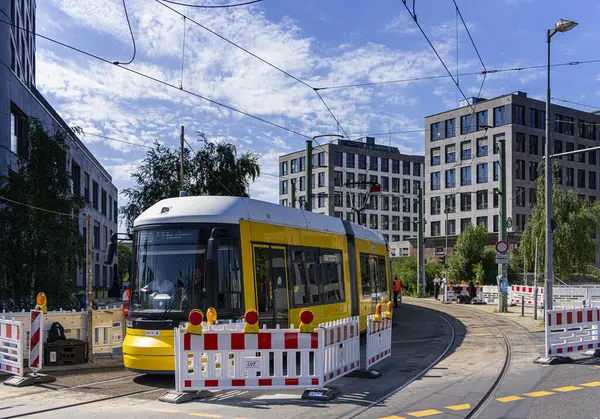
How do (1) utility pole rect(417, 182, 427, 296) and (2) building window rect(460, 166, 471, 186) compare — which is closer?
(1) utility pole rect(417, 182, 427, 296)

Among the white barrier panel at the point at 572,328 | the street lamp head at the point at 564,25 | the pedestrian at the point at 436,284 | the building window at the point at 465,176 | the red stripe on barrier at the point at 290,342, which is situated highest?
the building window at the point at 465,176

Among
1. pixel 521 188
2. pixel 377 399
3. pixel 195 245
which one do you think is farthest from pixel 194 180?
pixel 521 188

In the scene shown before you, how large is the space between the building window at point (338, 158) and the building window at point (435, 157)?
63.7 ft

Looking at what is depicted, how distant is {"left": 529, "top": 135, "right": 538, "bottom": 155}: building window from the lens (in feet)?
210

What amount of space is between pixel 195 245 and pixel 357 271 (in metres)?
7.38

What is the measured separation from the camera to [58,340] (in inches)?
495

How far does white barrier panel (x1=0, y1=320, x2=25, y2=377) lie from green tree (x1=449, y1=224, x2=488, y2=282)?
42.8 meters

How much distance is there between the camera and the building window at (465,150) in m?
66.9

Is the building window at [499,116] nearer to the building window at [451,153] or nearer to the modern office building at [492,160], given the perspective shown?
the modern office building at [492,160]

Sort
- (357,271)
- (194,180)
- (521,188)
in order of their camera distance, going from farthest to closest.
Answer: (521,188)
(194,180)
(357,271)

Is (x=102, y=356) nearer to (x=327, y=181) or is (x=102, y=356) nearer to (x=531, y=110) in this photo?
(x=531, y=110)

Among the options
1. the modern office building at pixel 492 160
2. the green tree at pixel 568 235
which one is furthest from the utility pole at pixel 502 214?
the modern office building at pixel 492 160

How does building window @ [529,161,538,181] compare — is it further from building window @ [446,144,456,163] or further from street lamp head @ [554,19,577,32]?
street lamp head @ [554,19,577,32]

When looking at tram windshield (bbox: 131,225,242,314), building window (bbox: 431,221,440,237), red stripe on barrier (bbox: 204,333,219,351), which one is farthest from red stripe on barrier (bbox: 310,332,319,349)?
building window (bbox: 431,221,440,237)
